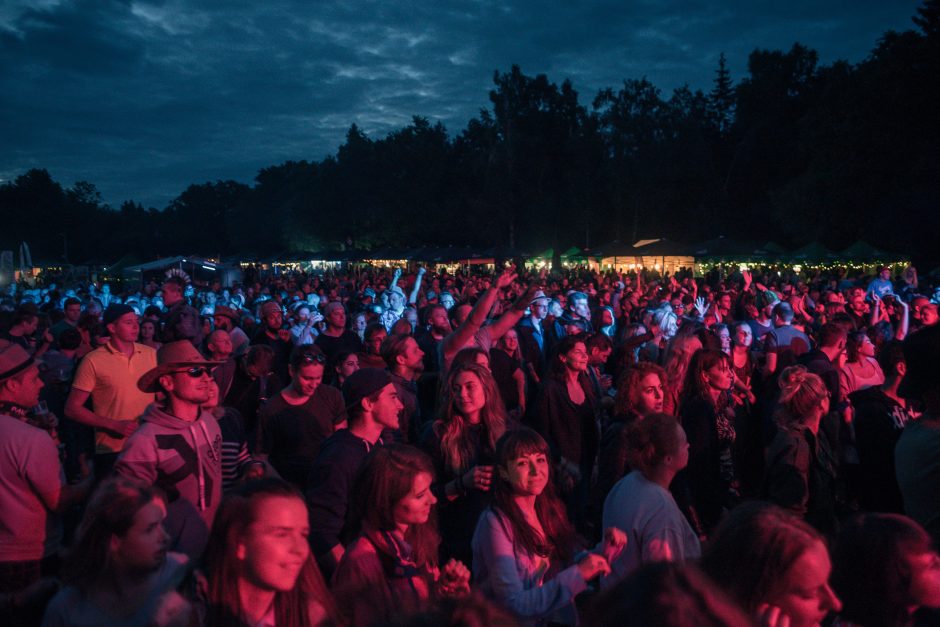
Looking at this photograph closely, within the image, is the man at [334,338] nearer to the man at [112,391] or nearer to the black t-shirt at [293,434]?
the man at [112,391]

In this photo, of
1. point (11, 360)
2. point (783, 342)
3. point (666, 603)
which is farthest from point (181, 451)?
point (783, 342)

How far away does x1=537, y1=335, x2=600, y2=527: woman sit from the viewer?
A: 208 inches

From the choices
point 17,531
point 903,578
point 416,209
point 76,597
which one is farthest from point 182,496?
point 416,209

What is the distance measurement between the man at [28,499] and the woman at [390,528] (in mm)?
1545

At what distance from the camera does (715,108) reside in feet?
232

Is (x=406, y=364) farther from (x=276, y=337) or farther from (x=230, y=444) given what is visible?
(x=276, y=337)

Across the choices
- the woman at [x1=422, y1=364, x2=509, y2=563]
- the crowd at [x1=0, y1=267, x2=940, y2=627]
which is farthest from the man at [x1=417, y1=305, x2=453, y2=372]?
the woman at [x1=422, y1=364, x2=509, y2=563]

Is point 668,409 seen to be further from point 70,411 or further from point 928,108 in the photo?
point 928,108

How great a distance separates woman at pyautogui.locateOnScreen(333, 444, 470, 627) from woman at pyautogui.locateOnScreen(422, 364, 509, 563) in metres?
→ 0.79

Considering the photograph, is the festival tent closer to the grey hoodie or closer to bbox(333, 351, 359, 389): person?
bbox(333, 351, 359, 389): person

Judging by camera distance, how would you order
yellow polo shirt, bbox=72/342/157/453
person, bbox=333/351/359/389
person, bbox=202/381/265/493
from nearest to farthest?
person, bbox=202/381/265/493 → yellow polo shirt, bbox=72/342/157/453 → person, bbox=333/351/359/389

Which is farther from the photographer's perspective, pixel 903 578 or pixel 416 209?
pixel 416 209

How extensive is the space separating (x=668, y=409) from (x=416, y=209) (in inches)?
2091

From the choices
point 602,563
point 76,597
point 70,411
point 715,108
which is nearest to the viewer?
point 76,597
